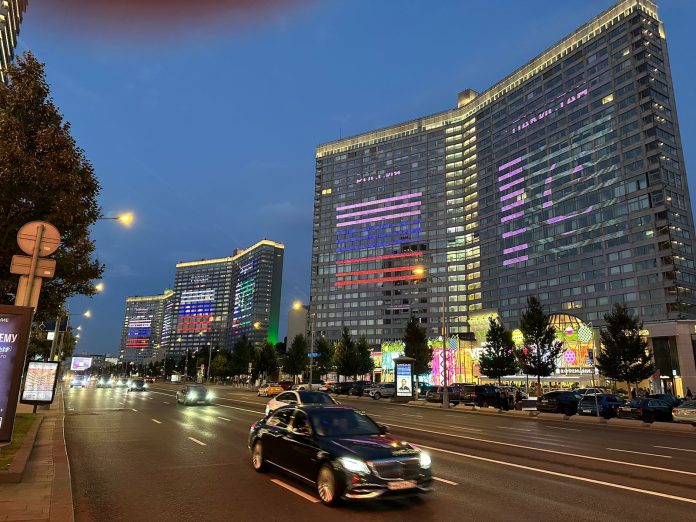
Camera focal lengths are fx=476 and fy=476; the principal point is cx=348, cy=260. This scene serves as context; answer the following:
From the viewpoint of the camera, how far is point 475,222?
150 metres

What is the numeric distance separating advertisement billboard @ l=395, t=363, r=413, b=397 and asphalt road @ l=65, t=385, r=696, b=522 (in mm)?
29139

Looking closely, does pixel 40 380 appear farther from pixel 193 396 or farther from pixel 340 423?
pixel 340 423

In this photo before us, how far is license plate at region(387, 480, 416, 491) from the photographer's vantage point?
744cm

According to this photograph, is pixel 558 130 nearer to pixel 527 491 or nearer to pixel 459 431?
pixel 459 431

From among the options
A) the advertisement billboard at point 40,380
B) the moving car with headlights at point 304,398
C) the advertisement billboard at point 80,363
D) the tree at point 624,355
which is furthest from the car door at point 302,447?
the advertisement billboard at point 80,363

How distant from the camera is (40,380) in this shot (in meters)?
20.5

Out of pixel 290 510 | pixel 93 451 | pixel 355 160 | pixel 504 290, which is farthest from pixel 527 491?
pixel 355 160

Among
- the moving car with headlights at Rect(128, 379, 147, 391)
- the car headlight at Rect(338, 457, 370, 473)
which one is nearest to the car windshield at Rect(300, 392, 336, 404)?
the car headlight at Rect(338, 457, 370, 473)

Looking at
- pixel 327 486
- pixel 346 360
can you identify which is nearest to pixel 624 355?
pixel 346 360

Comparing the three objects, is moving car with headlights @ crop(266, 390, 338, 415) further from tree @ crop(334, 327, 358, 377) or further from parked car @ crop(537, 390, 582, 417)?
tree @ crop(334, 327, 358, 377)

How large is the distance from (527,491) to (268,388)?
→ 42.7 m

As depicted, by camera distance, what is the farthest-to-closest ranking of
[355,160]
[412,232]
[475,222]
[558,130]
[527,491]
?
[355,160], [412,232], [475,222], [558,130], [527,491]

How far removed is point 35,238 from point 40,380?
1407cm

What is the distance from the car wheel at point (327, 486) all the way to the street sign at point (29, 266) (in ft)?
21.4
